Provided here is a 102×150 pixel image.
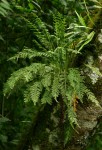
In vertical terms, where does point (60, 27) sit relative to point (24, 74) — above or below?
above

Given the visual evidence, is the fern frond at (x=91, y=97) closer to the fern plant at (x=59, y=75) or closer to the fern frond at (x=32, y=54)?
the fern plant at (x=59, y=75)

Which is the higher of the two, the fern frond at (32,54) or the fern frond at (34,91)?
the fern frond at (32,54)

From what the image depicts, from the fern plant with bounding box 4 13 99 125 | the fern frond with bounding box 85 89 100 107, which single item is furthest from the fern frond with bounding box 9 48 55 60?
the fern frond with bounding box 85 89 100 107

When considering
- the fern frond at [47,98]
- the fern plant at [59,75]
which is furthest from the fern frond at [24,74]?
the fern frond at [47,98]

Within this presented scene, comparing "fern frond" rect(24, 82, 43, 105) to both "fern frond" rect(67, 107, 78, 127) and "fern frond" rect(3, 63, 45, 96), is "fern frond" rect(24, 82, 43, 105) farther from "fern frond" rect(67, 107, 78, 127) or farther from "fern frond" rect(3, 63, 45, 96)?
"fern frond" rect(67, 107, 78, 127)

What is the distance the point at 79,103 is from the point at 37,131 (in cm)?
25

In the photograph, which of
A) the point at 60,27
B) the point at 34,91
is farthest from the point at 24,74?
the point at 60,27

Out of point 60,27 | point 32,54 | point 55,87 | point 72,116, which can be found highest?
point 60,27

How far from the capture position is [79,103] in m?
1.63

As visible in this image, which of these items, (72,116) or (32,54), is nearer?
(72,116)

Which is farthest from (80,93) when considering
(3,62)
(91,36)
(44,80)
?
(3,62)

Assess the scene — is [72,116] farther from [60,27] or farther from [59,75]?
[60,27]

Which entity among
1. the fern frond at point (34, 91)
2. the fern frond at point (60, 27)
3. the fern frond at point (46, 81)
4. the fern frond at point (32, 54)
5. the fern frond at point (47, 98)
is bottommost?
the fern frond at point (47, 98)

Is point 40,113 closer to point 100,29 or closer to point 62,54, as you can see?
point 62,54
